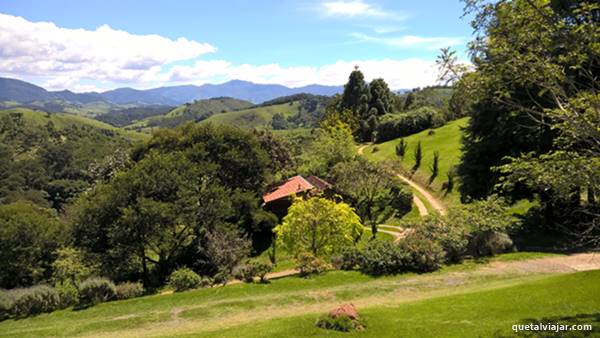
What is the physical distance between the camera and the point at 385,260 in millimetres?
18656

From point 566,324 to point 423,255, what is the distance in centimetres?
912

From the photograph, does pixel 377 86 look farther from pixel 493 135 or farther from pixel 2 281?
pixel 2 281

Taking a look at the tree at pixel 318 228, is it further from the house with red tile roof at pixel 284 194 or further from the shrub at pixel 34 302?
the shrub at pixel 34 302

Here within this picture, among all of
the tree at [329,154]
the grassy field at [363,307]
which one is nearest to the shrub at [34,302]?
the grassy field at [363,307]

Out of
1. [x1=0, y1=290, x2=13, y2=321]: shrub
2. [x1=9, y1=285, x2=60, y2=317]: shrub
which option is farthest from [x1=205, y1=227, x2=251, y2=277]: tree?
[x1=0, y1=290, x2=13, y2=321]: shrub

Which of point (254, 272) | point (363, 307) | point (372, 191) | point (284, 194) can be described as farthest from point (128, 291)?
point (372, 191)

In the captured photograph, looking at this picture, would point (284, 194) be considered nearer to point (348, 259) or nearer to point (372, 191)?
point (372, 191)

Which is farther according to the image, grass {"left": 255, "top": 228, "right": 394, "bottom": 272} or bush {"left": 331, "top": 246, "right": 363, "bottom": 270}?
grass {"left": 255, "top": 228, "right": 394, "bottom": 272}

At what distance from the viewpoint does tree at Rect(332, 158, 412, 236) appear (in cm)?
3128

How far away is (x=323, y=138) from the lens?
49.0 metres

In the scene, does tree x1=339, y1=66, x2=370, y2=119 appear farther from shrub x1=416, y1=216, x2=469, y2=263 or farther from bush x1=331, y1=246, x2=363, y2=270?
bush x1=331, y1=246, x2=363, y2=270

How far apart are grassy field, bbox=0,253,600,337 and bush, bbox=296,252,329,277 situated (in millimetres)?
589

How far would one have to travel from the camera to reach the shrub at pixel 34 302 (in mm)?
18156

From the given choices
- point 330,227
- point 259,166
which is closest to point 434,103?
point 259,166
